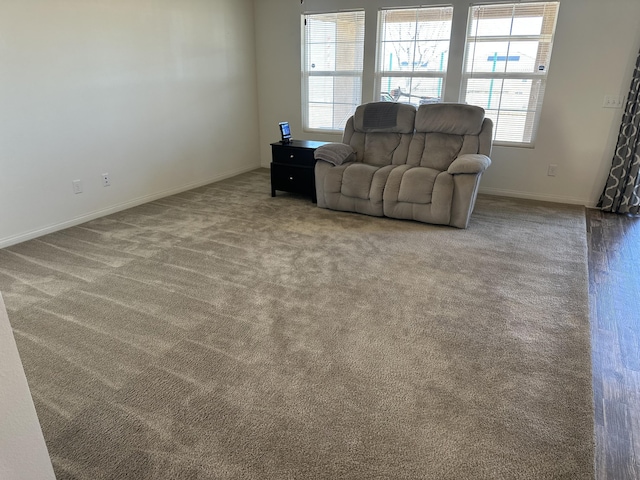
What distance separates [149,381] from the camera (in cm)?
186

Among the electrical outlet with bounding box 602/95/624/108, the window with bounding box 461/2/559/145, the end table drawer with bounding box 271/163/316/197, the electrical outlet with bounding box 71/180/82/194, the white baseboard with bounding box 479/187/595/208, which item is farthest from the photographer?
the white baseboard with bounding box 479/187/595/208

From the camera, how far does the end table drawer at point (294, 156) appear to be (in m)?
4.32

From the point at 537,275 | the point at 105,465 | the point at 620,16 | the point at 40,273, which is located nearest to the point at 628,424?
the point at 537,275

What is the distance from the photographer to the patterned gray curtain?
154 inches

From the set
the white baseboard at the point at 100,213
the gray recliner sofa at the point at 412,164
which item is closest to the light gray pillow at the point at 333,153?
the gray recliner sofa at the point at 412,164

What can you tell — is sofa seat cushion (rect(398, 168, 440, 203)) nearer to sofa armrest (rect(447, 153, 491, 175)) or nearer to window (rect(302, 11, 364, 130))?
sofa armrest (rect(447, 153, 491, 175))

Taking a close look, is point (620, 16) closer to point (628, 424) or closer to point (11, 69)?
point (628, 424)

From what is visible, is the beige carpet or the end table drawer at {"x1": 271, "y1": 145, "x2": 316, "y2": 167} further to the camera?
the end table drawer at {"x1": 271, "y1": 145, "x2": 316, "y2": 167}

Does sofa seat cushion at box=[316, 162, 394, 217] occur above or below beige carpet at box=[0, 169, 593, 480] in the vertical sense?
above

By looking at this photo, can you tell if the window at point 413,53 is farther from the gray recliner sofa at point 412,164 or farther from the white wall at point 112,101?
the white wall at point 112,101

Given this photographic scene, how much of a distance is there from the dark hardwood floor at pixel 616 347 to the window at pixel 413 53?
2.39m

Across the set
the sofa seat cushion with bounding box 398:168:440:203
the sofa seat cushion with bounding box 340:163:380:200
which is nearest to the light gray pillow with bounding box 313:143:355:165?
the sofa seat cushion with bounding box 340:163:380:200

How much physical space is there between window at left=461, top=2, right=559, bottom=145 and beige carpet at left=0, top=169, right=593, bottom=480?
1.57 m

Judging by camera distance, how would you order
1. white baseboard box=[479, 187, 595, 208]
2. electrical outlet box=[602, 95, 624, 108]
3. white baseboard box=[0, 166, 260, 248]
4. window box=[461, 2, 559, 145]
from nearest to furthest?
white baseboard box=[0, 166, 260, 248]
electrical outlet box=[602, 95, 624, 108]
window box=[461, 2, 559, 145]
white baseboard box=[479, 187, 595, 208]
